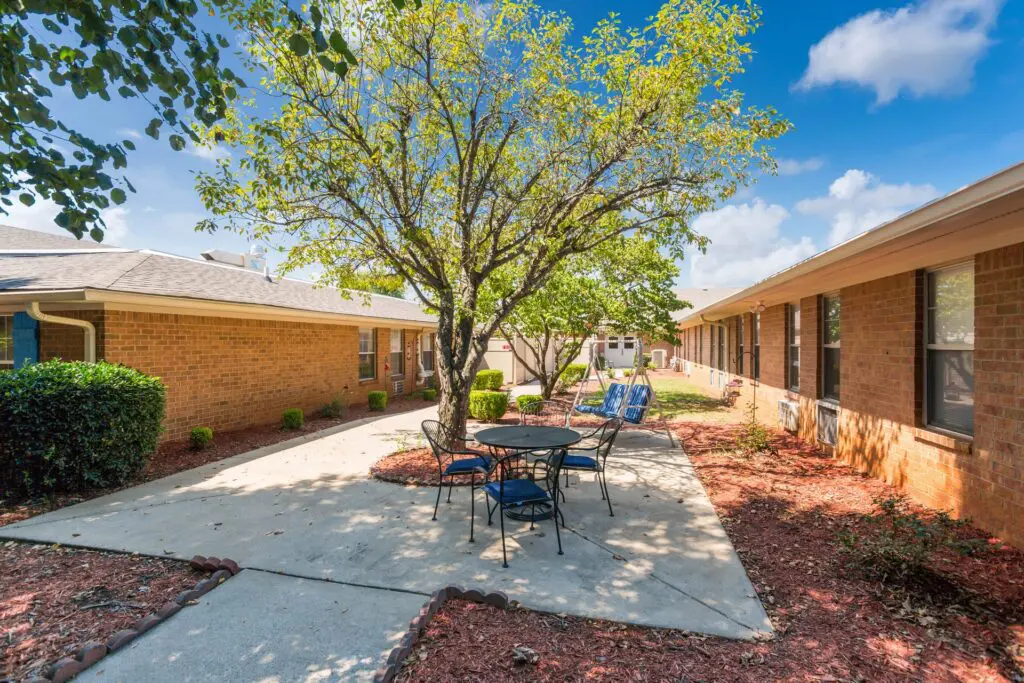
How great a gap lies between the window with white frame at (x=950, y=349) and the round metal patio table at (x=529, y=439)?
3.83 metres

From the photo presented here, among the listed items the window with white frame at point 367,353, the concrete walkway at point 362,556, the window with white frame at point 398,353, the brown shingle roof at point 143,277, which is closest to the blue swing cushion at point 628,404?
the concrete walkway at point 362,556

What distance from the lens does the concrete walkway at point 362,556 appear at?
2777 mm

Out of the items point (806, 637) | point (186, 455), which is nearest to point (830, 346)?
point (806, 637)

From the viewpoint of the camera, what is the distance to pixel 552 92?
21.6 feet

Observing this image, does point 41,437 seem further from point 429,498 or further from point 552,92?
point 552,92

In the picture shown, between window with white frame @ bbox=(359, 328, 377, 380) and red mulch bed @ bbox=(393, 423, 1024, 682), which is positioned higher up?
window with white frame @ bbox=(359, 328, 377, 380)

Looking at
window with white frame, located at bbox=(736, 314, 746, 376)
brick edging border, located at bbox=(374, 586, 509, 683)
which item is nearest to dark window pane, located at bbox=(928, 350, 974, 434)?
brick edging border, located at bbox=(374, 586, 509, 683)

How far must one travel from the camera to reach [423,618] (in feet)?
9.59

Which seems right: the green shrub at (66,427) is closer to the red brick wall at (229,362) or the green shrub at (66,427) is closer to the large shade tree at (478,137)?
the red brick wall at (229,362)

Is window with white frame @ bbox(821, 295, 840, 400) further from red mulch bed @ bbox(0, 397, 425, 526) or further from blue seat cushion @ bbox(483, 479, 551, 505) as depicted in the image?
red mulch bed @ bbox(0, 397, 425, 526)

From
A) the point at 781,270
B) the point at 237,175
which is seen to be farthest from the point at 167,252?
the point at 781,270

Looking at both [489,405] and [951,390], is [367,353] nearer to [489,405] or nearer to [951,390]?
[489,405]

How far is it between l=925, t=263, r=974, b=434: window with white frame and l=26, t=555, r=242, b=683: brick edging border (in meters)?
6.70

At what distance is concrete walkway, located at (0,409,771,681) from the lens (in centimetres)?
278
